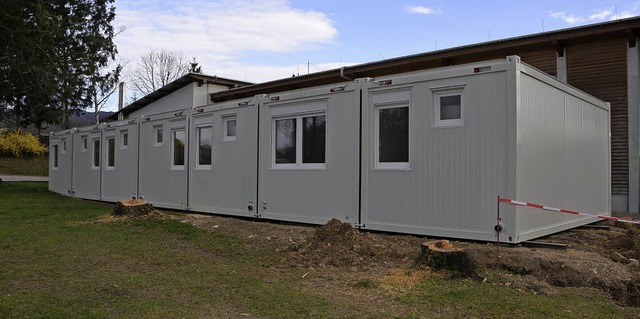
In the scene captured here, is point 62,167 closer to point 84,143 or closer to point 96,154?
point 84,143

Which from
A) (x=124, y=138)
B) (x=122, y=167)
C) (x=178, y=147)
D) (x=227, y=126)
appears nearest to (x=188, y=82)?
(x=124, y=138)

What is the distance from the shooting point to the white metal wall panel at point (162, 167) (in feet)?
44.1

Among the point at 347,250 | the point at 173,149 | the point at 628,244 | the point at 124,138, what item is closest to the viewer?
the point at 347,250

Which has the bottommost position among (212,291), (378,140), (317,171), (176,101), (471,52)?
(212,291)

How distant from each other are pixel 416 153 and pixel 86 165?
14227 mm

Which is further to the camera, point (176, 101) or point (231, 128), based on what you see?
point (176, 101)

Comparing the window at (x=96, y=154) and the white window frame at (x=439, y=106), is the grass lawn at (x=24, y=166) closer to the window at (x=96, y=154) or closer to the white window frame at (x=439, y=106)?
the window at (x=96, y=154)

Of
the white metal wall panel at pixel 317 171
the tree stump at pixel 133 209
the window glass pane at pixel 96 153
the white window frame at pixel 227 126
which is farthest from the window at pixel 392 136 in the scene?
the window glass pane at pixel 96 153

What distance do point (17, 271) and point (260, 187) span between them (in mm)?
5501

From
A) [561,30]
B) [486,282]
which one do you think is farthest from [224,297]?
[561,30]

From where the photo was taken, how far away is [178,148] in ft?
45.0

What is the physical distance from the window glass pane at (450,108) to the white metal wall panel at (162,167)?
728 centimetres

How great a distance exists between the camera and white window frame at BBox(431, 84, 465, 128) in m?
7.96

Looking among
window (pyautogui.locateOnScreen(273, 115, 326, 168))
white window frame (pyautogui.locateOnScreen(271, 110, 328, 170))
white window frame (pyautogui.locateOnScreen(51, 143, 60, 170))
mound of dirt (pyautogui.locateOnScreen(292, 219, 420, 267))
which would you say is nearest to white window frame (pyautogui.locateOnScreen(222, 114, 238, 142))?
white window frame (pyautogui.locateOnScreen(271, 110, 328, 170))
